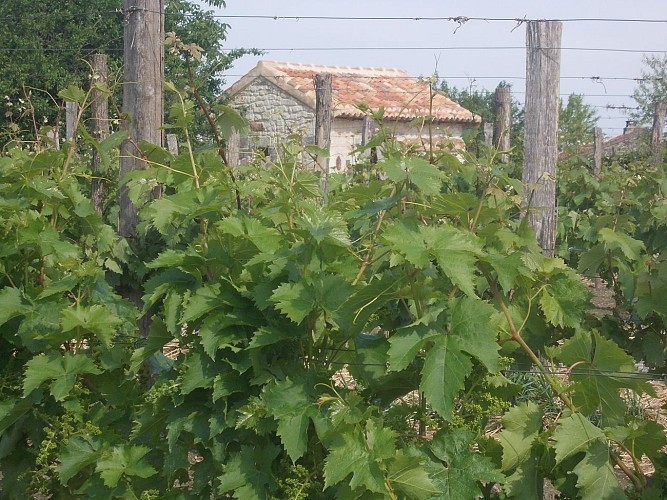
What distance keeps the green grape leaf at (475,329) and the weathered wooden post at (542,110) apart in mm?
2667

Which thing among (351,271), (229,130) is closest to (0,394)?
(229,130)

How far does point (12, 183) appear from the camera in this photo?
149 inches

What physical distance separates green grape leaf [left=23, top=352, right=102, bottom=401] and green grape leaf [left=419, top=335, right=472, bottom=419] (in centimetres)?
141

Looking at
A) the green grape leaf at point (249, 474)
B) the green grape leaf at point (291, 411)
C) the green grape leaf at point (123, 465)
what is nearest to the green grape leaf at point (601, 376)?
the green grape leaf at point (291, 411)

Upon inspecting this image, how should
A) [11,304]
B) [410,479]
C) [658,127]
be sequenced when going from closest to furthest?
1. [410,479]
2. [11,304]
3. [658,127]

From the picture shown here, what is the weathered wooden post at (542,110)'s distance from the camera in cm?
497

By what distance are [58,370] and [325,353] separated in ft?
3.36

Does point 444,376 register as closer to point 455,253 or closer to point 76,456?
point 455,253

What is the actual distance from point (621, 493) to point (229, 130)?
1625 millimetres

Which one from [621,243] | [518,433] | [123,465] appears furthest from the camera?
[621,243]

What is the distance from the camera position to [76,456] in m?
3.14

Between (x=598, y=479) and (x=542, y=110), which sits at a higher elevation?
(x=542, y=110)

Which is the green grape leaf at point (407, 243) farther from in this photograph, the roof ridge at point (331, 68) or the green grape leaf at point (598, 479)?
the roof ridge at point (331, 68)

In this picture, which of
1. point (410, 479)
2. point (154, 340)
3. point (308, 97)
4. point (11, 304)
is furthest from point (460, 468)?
point (308, 97)
